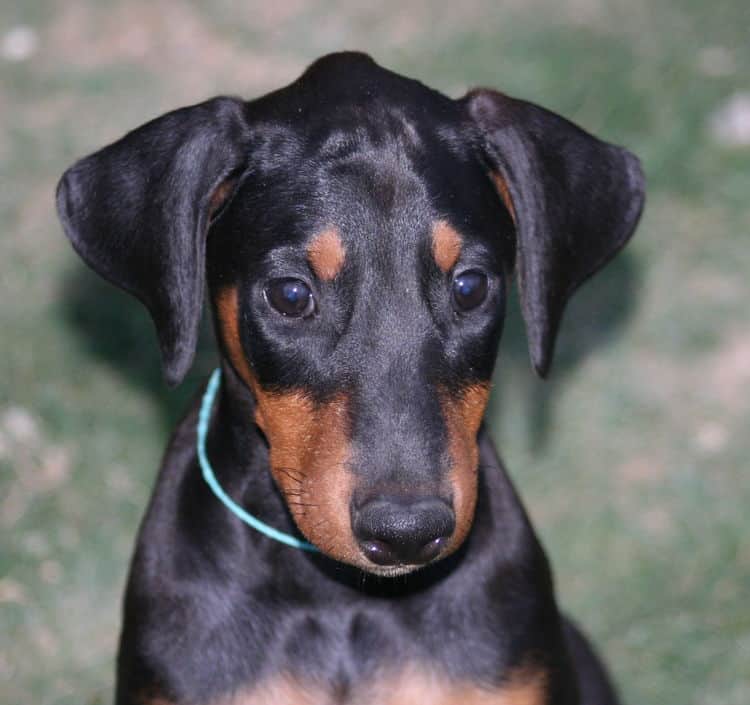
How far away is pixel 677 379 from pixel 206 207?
467 cm

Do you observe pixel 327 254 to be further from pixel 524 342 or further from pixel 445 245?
pixel 524 342

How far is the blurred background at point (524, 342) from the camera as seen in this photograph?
8.20 metres

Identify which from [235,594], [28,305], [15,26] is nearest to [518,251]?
[235,594]

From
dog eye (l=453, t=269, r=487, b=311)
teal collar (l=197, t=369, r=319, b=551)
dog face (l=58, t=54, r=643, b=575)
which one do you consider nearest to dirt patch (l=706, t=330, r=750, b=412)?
dog face (l=58, t=54, r=643, b=575)

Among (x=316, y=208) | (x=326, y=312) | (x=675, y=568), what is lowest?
(x=675, y=568)

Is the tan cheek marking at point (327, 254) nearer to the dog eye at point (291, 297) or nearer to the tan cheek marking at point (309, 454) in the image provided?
the dog eye at point (291, 297)

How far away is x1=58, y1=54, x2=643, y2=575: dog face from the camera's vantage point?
497 cm

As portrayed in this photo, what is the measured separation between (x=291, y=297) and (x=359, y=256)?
0.89ft

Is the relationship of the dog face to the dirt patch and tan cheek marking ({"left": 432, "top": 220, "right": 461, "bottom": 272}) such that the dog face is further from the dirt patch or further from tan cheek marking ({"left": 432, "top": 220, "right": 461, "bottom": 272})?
the dirt patch

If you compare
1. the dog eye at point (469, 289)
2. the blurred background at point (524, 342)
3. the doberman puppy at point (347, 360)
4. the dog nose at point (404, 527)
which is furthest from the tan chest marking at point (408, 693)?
the blurred background at point (524, 342)

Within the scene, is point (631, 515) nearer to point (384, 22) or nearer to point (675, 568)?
point (675, 568)

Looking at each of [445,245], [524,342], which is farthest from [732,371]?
[445,245]

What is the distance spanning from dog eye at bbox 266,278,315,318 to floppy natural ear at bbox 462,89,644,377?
0.82 meters

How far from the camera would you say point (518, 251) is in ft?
18.4
